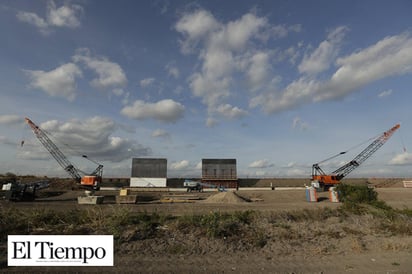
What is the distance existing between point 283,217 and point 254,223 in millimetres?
3116

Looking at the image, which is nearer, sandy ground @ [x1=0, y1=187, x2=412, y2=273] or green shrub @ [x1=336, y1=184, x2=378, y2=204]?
sandy ground @ [x1=0, y1=187, x2=412, y2=273]

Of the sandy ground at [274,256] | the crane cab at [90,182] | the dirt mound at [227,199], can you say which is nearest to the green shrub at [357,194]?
the dirt mound at [227,199]

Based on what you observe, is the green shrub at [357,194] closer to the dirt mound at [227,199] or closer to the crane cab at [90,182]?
the dirt mound at [227,199]

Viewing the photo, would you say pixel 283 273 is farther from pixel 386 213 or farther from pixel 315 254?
pixel 386 213

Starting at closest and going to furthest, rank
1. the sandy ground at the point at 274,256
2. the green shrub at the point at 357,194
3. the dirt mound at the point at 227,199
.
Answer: the sandy ground at the point at 274,256
the green shrub at the point at 357,194
the dirt mound at the point at 227,199

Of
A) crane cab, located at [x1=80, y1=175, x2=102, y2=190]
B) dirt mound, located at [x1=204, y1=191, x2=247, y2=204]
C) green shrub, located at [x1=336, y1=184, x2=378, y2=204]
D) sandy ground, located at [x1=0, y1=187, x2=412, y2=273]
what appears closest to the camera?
sandy ground, located at [x1=0, y1=187, x2=412, y2=273]

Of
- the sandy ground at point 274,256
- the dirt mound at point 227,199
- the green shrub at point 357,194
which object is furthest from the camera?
the dirt mound at point 227,199

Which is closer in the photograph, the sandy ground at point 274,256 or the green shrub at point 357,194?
the sandy ground at point 274,256

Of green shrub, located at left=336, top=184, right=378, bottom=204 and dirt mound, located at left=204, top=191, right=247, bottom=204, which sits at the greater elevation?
green shrub, located at left=336, top=184, right=378, bottom=204

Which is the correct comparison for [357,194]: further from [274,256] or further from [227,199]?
[274,256]

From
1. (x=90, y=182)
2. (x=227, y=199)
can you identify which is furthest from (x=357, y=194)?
(x=90, y=182)

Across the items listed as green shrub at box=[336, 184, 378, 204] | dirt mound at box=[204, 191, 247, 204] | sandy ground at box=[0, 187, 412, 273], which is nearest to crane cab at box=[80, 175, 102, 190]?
dirt mound at box=[204, 191, 247, 204]

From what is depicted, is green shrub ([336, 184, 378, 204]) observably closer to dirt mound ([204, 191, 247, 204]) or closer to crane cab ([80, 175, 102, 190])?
dirt mound ([204, 191, 247, 204])

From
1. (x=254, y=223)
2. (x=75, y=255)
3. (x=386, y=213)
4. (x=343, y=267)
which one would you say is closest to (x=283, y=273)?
(x=343, y=267)
